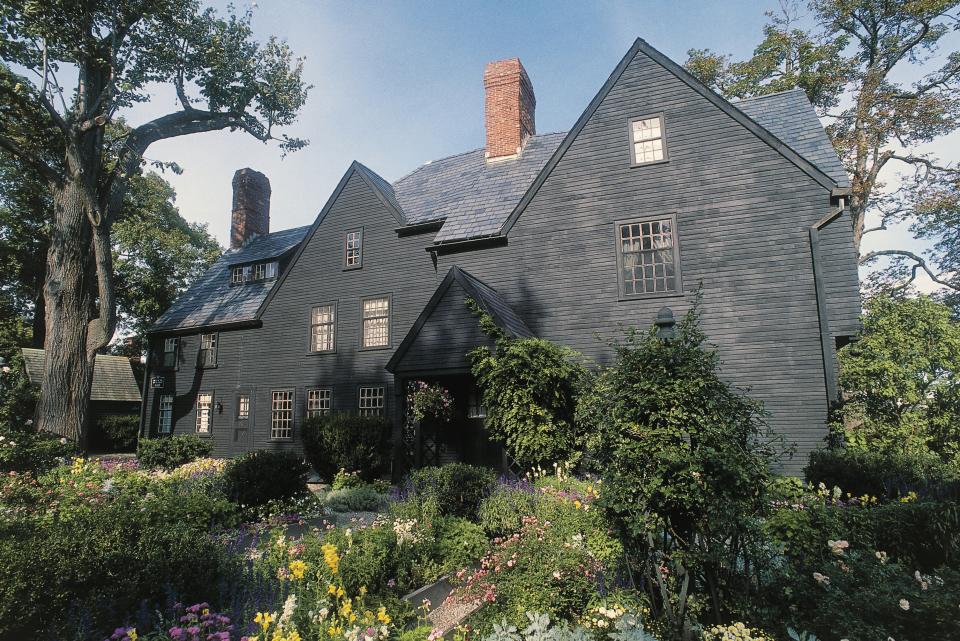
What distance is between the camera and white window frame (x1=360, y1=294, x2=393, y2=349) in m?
18.2

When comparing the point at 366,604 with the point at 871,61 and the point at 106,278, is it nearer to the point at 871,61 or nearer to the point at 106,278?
the point at 106,278

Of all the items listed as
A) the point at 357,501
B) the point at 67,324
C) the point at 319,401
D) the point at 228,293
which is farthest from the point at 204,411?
the point at 357,501

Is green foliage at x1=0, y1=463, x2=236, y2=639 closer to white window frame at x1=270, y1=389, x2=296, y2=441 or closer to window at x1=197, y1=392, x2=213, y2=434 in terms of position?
white window frame at x1=270, y1=389, x2=296, y2=441

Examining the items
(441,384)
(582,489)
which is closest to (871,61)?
(441,384)

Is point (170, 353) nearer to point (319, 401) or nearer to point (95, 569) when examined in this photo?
point (319, 401)

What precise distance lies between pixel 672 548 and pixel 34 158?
903 inches

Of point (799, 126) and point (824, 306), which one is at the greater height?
point (799, 126)

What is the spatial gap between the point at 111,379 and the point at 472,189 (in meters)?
32.2

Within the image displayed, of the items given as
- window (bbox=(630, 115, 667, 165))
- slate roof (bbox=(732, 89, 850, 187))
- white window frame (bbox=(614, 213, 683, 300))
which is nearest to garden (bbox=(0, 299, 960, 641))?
white window frame (bbox=(614, 213, 683, 300))

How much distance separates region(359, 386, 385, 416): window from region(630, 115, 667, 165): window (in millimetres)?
10972

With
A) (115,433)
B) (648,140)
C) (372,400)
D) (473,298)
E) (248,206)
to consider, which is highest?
(248,206)

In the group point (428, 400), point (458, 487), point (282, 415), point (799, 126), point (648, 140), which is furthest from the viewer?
point (282, 415)

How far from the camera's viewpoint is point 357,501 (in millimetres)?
11500

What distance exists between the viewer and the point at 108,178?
65.6ft
